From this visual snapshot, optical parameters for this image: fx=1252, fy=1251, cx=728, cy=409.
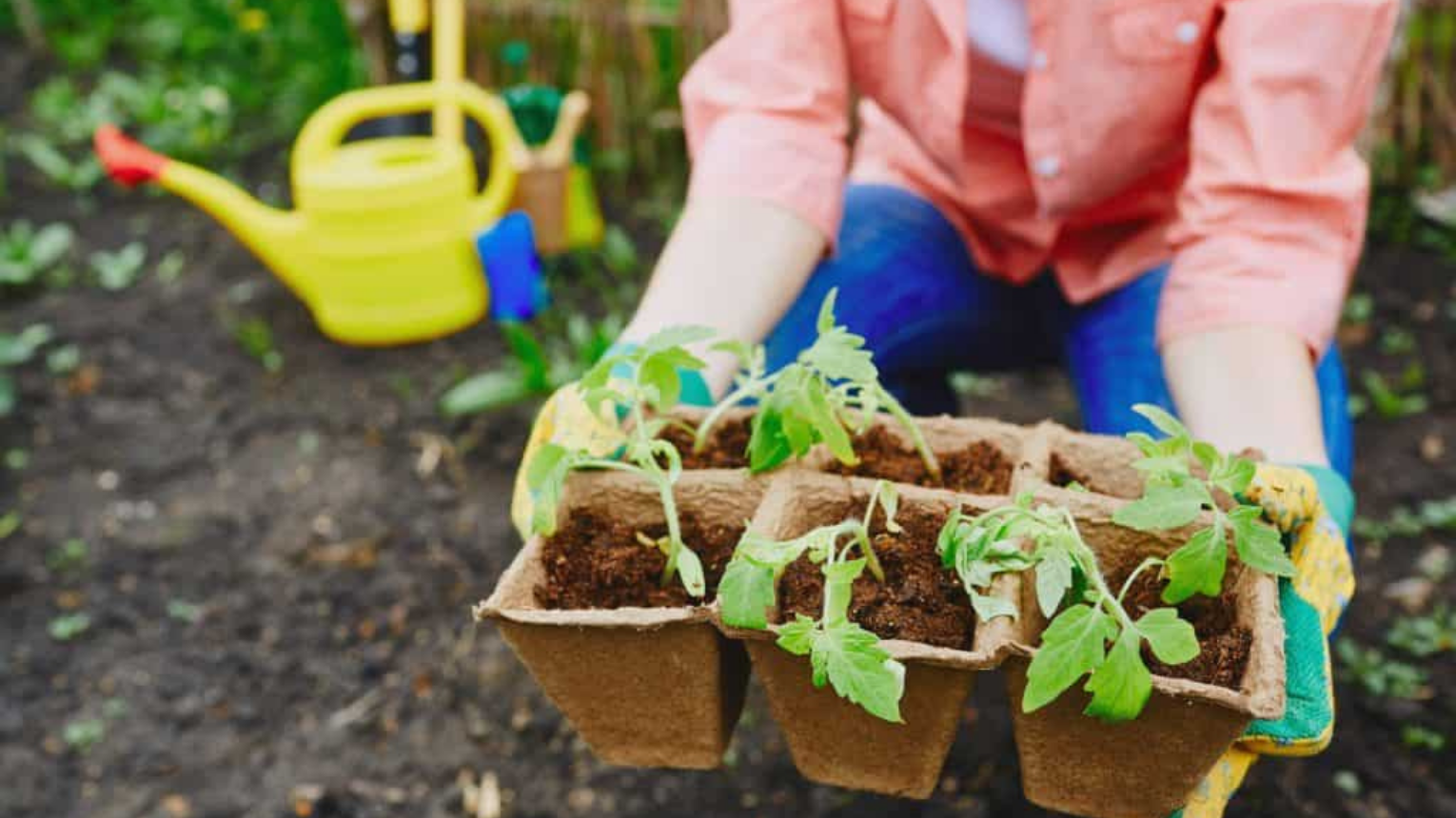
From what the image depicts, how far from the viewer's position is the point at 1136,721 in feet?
2.63

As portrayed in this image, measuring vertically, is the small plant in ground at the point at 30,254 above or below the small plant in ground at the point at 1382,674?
below

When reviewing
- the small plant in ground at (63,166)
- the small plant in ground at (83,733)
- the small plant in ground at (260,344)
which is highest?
the small plant in ground at (83,733)

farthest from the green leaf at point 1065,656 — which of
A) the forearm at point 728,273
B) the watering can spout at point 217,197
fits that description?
the watering can spout at point 217,197

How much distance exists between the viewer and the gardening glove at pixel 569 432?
40.7 inches

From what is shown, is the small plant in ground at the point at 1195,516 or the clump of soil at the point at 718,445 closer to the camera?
the small plant in ground at the point at 1195,516

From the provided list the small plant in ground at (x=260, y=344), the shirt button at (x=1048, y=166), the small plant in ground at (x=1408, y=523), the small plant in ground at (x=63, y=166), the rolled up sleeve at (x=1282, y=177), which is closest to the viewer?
the rolled up sleeve at (x=1282, y=177)

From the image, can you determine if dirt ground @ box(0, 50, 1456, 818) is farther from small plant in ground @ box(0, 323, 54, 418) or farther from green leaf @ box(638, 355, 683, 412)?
green leaf @ box(638, 355, 683, 412)

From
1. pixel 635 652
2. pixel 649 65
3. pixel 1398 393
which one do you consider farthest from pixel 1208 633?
pixel 649 65

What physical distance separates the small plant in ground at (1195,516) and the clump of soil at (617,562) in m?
0.31

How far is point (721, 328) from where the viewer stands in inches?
48.4

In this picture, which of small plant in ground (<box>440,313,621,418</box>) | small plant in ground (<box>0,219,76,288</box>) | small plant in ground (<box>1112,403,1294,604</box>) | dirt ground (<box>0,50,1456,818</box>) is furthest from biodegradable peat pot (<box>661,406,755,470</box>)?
small plant in ground (<box>0,219,76,288</box>)

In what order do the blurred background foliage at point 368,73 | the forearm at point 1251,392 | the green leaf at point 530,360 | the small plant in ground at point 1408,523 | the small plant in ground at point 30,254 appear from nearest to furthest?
the forearm at point 1251,392, the small plant in ground at point 1408,523, the green leaf at point 530,360, the blurred background foliage at point 368,73, the small plant in ground at point 30,254

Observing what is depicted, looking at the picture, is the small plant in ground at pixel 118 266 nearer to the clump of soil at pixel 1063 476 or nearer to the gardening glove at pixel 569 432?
the gardening glove at pixel 569 432

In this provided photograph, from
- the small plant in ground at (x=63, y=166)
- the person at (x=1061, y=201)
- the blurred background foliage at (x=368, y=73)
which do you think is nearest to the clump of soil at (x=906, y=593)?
the person at (x=1061, y=201)
